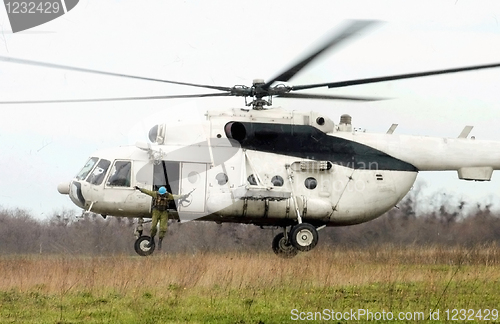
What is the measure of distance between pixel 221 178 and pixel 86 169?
3.04m

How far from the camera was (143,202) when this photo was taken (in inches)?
639

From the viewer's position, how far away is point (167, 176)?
16188 mm

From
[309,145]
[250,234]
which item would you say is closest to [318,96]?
[309,145]

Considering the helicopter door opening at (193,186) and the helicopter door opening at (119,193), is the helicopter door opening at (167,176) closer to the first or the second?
the helicopter door opening at (193,186)

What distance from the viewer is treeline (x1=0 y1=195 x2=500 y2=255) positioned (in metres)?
20.5

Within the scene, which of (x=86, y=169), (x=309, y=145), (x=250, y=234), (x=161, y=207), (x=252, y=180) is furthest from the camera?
(x=250, y=234)

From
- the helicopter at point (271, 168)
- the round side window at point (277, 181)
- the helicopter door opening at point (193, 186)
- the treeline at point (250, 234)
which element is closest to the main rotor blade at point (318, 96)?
the helicopter at point (271, 168)

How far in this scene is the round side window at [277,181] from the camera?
16.5 m

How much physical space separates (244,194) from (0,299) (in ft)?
21.4

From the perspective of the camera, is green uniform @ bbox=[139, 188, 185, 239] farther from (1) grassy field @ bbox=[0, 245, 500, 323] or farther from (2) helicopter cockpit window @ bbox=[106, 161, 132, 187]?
(1) grassy field @ bbox=[0, 245, 500, 323]

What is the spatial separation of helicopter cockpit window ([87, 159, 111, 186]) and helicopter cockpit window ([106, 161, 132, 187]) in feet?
0.53

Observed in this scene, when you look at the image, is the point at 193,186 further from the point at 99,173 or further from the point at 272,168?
the point at 99,173

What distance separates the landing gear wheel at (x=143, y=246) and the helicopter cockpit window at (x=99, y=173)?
154 cm

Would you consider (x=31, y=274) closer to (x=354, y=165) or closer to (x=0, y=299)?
(x=0, y=299)
